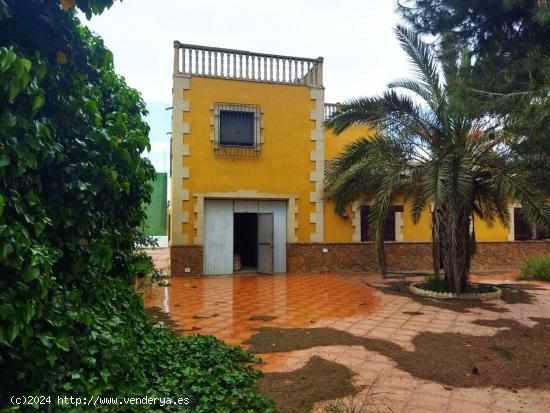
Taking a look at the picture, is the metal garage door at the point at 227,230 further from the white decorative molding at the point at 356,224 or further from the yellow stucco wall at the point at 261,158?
the white decorative molding at the point at 356,224

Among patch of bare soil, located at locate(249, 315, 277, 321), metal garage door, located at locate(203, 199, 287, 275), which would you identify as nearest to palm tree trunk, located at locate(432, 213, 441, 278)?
patch of bare soil, located at locate(249, 315, 277, 321)

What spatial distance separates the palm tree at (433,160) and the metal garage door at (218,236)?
13.8 ft

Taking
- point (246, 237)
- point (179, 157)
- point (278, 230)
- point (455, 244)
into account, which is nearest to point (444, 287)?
point (455, 244)

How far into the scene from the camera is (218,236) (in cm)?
1170

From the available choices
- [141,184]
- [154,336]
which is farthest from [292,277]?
[141,184]

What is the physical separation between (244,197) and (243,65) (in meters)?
3.98

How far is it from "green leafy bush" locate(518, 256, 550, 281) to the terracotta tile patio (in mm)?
479

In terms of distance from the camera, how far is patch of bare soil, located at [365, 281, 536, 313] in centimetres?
732

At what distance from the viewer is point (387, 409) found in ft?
10.5

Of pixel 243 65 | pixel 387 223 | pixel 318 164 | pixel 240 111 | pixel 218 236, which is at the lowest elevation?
pixel 218 236

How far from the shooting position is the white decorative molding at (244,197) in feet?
37.4

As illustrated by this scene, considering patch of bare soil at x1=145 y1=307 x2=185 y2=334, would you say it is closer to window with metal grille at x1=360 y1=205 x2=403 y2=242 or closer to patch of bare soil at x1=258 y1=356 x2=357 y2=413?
patch of bare soil at x1=258 y1=356 x2=357 y2=413

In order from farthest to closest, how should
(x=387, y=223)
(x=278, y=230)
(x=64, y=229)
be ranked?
(x=387, y=223) < (x=278, y=230) < (x=64, y=229)

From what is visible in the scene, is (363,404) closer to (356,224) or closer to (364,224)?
(356,224)
